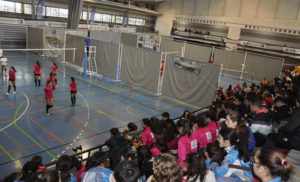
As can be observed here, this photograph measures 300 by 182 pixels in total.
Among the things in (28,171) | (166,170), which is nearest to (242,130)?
(166,170)

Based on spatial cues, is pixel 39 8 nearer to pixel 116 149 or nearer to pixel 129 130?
pixel 129 130

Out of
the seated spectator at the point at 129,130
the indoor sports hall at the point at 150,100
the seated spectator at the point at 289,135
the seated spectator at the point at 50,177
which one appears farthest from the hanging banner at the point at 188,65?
the seated spectator at the point at 50,177

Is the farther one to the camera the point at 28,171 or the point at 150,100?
the point at 150,100

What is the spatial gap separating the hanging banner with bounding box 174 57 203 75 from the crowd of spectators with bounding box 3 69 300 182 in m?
6.47

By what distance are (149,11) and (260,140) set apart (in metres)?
44.3

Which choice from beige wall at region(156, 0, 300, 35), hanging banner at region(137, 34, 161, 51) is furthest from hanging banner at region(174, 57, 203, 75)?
beige wall at region(156, 0, 300, 35)

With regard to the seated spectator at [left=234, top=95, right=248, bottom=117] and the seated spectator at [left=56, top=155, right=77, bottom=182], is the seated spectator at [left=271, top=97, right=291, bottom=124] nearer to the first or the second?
the seated spectator at [left=234, top=95, right=248, bottom=117]

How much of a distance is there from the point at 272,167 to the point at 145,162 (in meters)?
2.30

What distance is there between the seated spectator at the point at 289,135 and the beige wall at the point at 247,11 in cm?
3017

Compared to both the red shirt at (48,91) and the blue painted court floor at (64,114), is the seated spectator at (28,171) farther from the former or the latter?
the red shirt at (48,91)

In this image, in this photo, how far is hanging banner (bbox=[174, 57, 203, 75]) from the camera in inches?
519

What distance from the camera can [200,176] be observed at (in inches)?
128

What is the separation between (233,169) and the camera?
3.61m

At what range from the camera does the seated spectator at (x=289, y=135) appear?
16.6 ft
